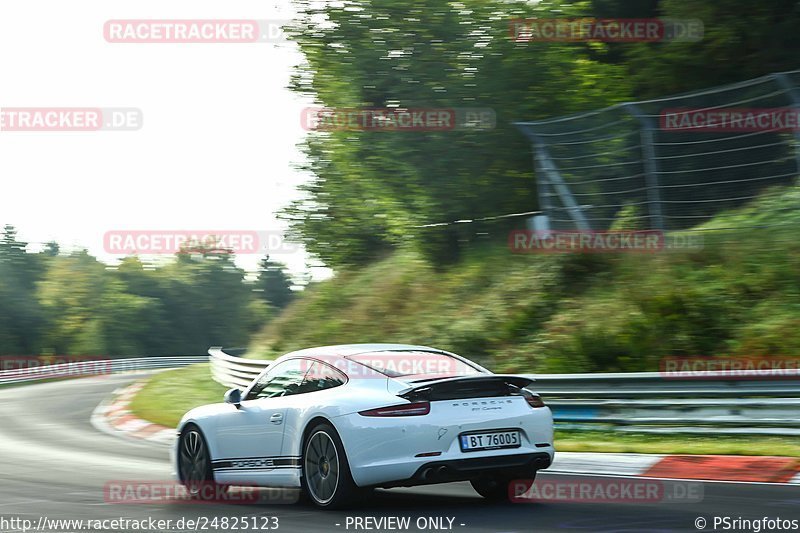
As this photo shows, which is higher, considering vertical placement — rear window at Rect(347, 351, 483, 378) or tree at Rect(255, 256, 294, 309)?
rear window at Rect(347, 351, 483, 378)

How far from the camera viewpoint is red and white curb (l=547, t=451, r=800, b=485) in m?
9.21

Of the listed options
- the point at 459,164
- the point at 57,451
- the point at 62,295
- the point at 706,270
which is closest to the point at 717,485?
the point at 706,270

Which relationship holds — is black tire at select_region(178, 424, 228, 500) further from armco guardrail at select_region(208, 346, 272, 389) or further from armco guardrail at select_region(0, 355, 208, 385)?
armco guardrail at select_region(0, 355, 208, 385)

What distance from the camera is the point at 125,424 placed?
1959 centimetres

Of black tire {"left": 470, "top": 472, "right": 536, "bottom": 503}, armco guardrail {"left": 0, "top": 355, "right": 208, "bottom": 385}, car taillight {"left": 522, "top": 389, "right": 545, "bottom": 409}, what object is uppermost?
car taillight {"left": 522, "top": 389, "right": 545, "bottom": 409}

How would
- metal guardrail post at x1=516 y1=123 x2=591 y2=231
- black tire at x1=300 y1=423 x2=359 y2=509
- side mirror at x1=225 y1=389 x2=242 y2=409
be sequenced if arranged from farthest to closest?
metal guardrail post at x1=516 y1=123 x2=591 y2=231, side mirror at x1=225 y1=389 x2=242 y2=409, black tire at x1=300 y1=423 x2=359 y2=509

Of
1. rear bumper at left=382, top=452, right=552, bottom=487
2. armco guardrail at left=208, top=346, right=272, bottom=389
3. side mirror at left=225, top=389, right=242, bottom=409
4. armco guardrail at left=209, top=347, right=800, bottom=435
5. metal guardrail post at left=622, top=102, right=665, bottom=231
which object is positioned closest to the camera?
rear bumper at left=382, top=452, right=552, bottom=487

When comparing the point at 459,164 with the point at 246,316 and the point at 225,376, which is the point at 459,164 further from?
the point at 246,316

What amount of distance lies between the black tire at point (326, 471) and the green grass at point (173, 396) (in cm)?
1063

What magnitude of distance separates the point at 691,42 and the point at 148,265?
10177 cm

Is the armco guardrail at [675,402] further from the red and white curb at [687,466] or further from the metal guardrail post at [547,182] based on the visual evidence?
the metal guardrail post at [547,182]

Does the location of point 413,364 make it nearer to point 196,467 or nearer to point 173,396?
point 196,467

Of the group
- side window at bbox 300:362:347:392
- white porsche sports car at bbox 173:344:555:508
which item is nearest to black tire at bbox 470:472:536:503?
white porsche sports car at bbox 173:344:555:508

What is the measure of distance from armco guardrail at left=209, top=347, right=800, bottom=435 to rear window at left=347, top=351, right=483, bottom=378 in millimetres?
3985
